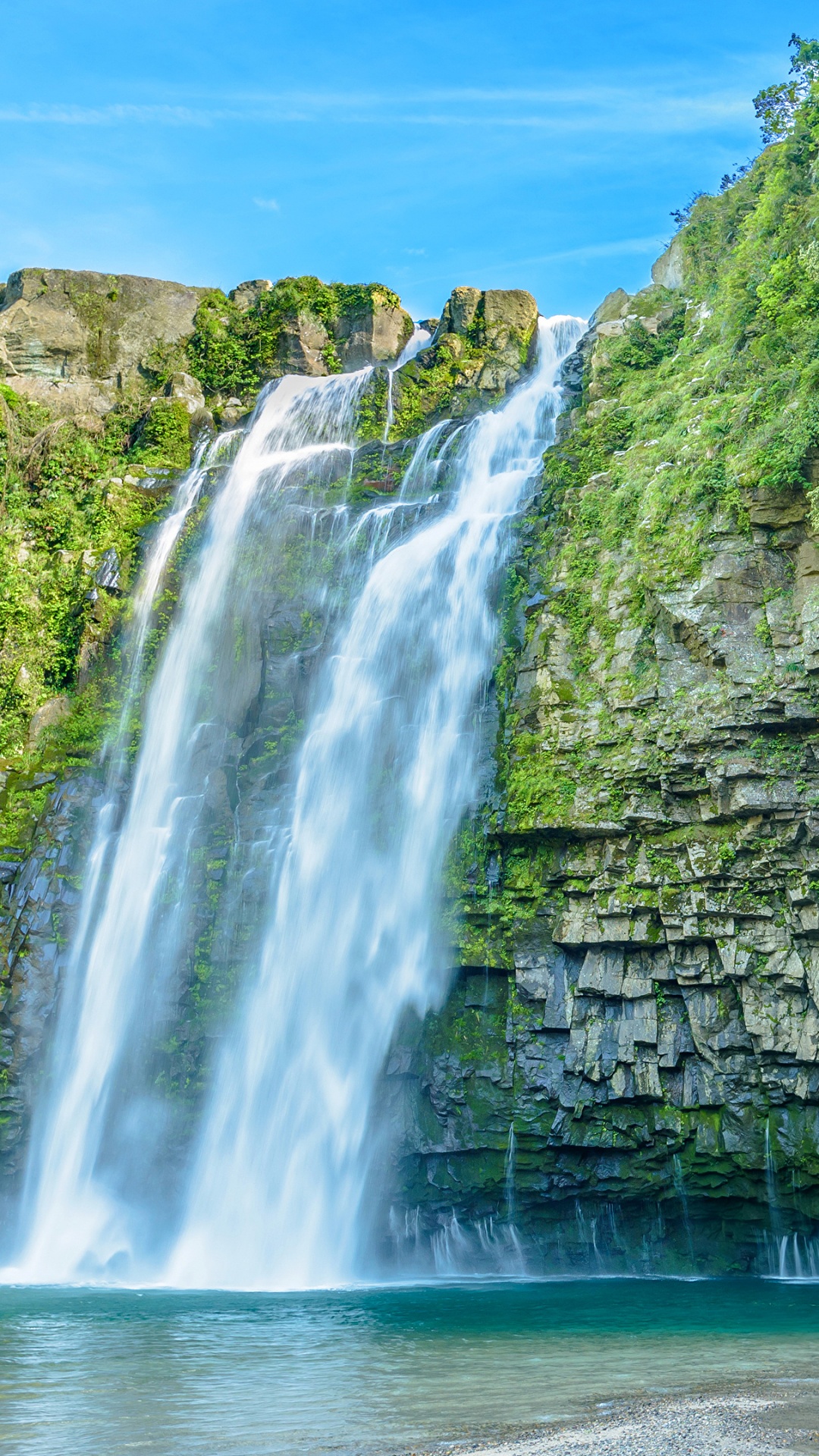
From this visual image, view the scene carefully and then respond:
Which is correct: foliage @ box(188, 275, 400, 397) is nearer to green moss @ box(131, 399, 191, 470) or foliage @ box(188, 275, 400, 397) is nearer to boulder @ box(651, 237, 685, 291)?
green moss @ box(131, 399, 191, 470)

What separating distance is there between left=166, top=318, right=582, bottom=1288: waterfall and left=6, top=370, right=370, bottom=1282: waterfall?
4.33 feet

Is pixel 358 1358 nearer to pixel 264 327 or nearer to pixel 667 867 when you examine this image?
pixel 667 867

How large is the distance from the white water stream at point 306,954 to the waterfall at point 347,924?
0.09 ft

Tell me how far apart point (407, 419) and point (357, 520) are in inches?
228

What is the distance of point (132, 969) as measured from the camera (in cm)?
1784

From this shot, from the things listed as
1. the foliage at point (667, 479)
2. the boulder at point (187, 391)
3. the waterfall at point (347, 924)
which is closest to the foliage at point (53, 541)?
the boulder at point (187, 391)

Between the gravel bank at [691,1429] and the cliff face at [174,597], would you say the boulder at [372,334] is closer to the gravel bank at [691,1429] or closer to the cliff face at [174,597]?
the cliff face at [174,597]

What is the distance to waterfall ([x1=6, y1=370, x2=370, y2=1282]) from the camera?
16250mm

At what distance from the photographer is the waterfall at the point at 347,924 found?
15.3 meters

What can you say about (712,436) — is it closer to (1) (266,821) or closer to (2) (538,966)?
(2) (538,966)

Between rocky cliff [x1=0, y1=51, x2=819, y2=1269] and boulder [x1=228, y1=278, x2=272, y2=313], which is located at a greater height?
boulder [x1=228, y1=278, x2=272, y2=313]

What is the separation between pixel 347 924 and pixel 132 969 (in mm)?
3899

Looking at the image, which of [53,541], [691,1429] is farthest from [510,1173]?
[53,541]

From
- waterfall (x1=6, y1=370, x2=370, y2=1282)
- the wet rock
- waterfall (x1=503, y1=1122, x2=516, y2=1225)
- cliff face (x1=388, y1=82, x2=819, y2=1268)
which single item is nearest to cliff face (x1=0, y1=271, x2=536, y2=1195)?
the wet rock
